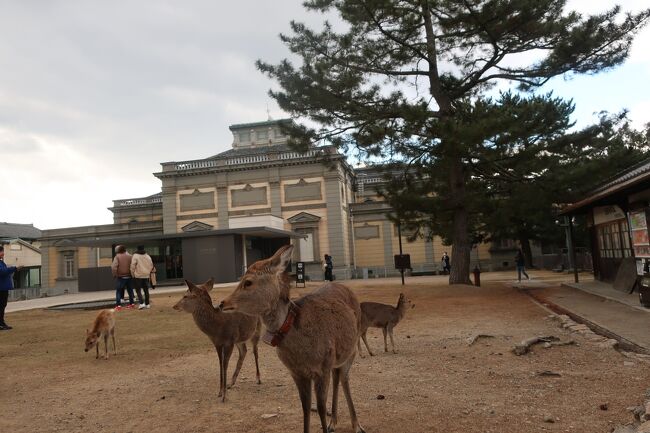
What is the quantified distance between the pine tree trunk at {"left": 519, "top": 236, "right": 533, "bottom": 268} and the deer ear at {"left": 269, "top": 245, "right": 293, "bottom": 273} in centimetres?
3614

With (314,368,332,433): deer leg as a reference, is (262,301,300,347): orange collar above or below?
above

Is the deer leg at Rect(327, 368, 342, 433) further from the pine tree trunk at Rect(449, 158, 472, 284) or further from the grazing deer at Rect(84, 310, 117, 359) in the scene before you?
the pine tree trunk at Rect(449, 158, 472, 284)

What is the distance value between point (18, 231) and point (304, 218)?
139 feet

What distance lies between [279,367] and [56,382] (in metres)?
3.07

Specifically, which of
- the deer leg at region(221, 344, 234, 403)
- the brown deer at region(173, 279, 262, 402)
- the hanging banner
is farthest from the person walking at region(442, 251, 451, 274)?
the deer leg at region(221, 344, 234, 403)

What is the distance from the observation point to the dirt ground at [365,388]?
4359 millimetres

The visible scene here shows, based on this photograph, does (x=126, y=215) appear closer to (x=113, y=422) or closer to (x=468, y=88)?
(x=468, y=88)

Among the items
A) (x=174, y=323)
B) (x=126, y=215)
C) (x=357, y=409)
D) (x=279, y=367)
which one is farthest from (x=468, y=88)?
(x=126, y=215)

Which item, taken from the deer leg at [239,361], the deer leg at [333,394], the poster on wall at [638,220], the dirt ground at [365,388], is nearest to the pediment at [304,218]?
the poster on wall at [638,220]

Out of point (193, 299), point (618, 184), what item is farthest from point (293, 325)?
point (618, 184)

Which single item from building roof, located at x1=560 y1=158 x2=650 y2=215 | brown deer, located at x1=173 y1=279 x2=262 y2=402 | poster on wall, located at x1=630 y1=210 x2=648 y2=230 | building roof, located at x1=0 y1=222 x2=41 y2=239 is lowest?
brown deer, located at x1=173 y1=279 x2=262 y2=402

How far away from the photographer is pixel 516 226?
113 feet

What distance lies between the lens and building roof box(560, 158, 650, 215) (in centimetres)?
1076

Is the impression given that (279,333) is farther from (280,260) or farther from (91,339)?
(91,339)
